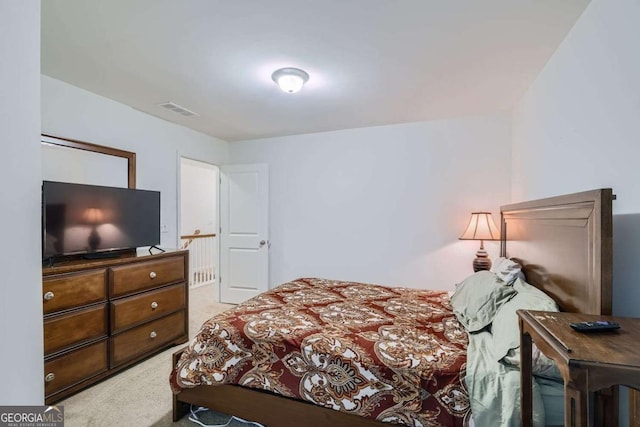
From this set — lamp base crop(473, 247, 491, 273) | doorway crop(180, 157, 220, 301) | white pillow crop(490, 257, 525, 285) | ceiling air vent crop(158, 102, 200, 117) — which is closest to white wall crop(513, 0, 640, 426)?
white pillow crop(490, 257, 525, 285)

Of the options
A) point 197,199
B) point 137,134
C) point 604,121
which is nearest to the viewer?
point 604,121

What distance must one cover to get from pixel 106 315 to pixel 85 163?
1394mm

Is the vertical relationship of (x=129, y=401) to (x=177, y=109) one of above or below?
below

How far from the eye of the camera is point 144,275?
8.91 ft

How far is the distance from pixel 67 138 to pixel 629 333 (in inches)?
147

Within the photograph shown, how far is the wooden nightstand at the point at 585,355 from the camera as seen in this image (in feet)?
2.60

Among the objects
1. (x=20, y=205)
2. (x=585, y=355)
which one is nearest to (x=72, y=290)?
(x=20, y=205)

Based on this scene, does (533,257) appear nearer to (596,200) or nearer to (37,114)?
(596,200)

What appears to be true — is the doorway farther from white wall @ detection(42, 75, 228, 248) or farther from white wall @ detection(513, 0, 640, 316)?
white wall @ detection(513, 0, 640, 316)

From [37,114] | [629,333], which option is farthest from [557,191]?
[37,114]

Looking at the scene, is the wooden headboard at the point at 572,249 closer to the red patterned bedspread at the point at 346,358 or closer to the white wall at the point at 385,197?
the red patterned bedspread at the point at 346,358

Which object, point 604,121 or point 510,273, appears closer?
point 604,121

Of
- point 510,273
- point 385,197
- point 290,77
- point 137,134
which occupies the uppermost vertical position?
point 290,77

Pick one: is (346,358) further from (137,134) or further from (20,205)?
(137,134)
